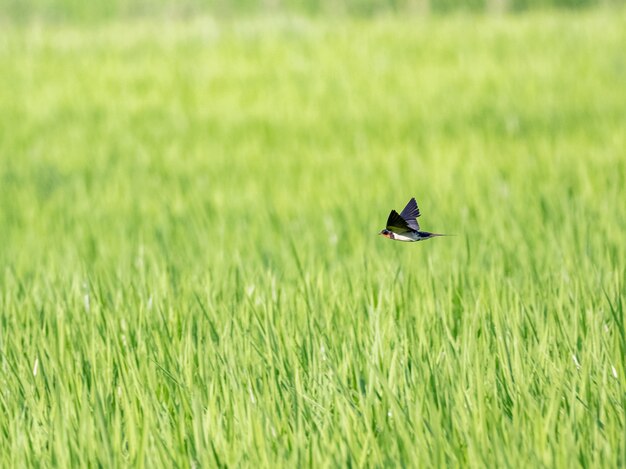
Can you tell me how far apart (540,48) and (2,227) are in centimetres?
581

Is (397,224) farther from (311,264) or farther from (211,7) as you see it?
(211,7)

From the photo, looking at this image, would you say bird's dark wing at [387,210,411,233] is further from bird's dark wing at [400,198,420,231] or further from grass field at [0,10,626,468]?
grass field at [0,10,626,468]

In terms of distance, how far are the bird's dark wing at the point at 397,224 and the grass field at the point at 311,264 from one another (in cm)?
35

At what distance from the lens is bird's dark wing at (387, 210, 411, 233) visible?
4.83 feet

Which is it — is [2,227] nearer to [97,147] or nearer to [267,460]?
[97,147]

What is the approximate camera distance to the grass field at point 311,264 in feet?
5.63

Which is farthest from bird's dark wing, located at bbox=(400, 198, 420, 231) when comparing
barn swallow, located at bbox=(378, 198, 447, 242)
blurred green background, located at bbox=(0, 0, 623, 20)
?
blurred green background, located at bbox=(0, 0, 623, 20)

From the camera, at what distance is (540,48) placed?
28.2 feet

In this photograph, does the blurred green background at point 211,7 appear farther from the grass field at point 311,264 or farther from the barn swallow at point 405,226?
the barn swallow at point 405,226

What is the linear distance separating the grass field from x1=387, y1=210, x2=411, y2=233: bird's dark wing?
0.35 meters

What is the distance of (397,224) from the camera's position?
149cm

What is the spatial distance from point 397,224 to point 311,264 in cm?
131

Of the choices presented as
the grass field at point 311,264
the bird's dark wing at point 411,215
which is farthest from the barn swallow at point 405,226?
the grass field at point 311,264

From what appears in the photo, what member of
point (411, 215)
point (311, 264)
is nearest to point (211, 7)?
point (311, 264)
